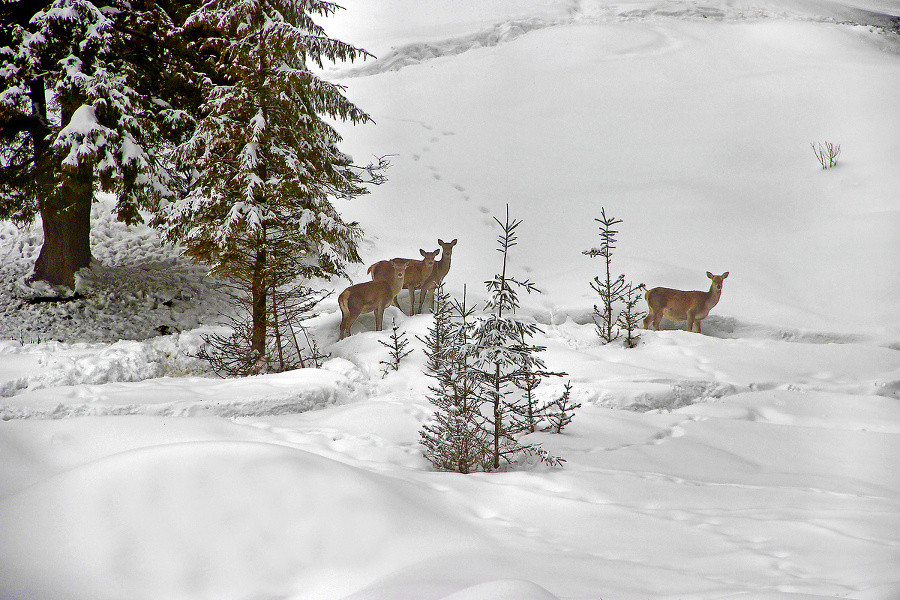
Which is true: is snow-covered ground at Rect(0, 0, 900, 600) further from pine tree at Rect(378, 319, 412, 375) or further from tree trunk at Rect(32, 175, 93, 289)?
tree trunk at Rect(32, 175, 93, 289)

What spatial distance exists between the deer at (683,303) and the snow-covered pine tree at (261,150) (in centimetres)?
428

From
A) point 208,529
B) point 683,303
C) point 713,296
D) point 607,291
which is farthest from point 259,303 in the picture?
point 713,296

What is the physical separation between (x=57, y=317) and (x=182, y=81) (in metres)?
3.85

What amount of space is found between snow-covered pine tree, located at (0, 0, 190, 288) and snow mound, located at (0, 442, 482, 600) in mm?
6795

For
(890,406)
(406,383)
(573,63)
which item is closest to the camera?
(890,406)

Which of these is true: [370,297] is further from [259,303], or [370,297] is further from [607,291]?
[607,291]

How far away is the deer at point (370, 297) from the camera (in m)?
7.64

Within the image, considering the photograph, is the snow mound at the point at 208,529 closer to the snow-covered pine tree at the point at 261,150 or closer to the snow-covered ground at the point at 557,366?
the snow-covered ground at the point at 557,366

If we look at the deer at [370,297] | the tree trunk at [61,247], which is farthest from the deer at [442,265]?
the tree trunk at [61,247]

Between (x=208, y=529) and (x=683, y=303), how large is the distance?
6953 millimetres

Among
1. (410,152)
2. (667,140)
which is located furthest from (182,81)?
(667,140)

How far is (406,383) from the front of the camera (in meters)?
6.48

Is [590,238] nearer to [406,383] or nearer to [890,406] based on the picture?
[406,383]

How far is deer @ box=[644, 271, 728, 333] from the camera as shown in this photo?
7.63 m
